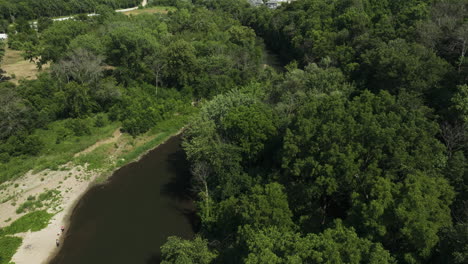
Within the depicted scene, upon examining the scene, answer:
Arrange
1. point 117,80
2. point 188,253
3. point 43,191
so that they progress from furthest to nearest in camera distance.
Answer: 1. point 117,80
2. point 43,191
3. point 188,253

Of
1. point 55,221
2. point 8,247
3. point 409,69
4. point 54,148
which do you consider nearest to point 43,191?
point 55,221

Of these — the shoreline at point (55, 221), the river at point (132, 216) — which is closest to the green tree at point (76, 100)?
the shoreline at point (55, 221)

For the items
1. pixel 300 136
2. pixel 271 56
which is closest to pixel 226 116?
pixel 300 136

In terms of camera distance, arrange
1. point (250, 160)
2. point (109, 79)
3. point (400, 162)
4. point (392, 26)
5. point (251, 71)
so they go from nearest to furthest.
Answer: point (400, 162) → point (250, 160) → point (392, 26) → point (109, 79) → point (251, 71)

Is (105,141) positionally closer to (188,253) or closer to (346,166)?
(188,253)

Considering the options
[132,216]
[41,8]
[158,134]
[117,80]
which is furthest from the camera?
[41,8]

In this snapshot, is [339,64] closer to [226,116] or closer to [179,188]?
[226,116]

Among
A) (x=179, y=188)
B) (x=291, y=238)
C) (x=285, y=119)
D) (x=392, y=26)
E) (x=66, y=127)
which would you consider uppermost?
(x=392, y=26)

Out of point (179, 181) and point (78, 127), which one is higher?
point (78, 127)
